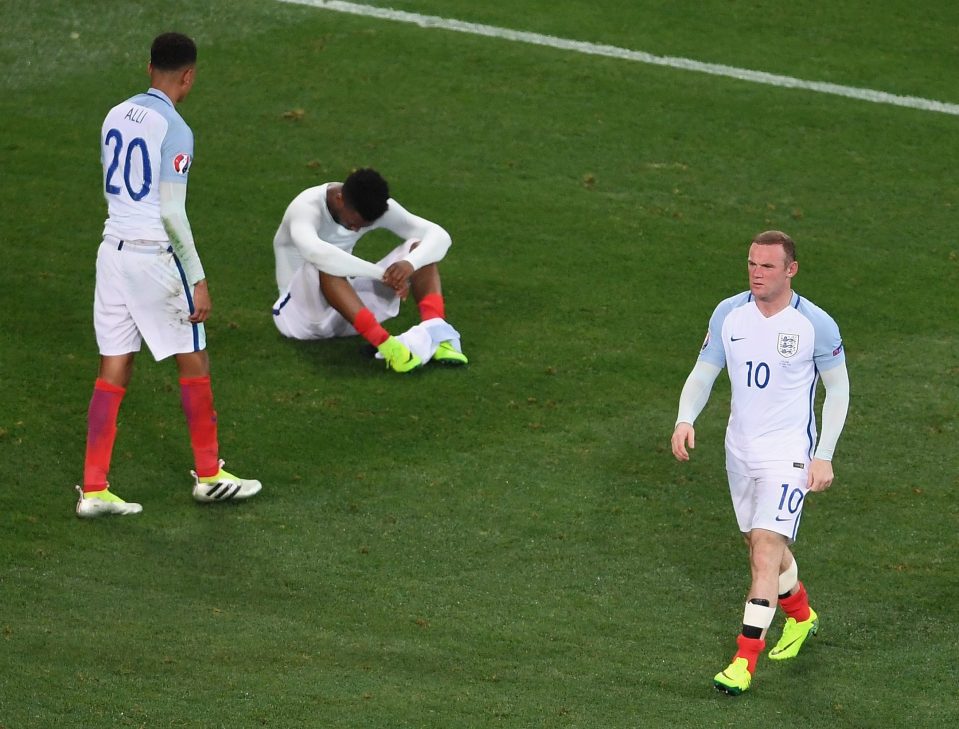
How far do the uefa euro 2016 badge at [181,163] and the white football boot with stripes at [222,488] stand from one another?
1.60 m

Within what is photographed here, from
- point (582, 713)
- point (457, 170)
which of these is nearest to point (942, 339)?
point (457, 170)

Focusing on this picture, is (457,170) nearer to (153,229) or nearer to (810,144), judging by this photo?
(810,144)

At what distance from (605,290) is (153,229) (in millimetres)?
3917

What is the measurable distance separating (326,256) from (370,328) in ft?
1.68

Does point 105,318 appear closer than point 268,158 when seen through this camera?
Yes

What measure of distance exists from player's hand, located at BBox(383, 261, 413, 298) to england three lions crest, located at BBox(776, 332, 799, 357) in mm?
3429

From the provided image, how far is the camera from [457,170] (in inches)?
459

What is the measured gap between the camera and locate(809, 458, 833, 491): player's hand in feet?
19.4

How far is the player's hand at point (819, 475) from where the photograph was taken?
232 inches

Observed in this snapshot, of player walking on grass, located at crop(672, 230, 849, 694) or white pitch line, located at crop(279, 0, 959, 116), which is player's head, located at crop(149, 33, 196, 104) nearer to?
player walking on grass, located at crop(672, 230, 849, 694)

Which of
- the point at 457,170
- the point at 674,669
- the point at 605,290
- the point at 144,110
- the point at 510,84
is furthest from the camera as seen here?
the point at 510,84

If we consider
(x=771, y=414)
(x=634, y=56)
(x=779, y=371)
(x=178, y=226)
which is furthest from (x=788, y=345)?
(x=634, y=56)

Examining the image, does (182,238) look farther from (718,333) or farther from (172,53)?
(718,333)

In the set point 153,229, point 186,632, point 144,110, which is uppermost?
point 144,110
